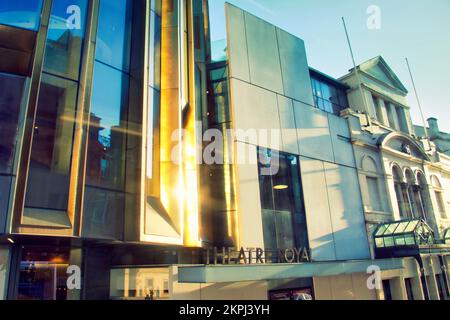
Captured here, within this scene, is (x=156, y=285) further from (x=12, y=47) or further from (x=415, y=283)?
(x=415, y=283)

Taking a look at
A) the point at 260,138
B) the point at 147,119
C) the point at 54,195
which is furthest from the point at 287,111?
the point at 54,195

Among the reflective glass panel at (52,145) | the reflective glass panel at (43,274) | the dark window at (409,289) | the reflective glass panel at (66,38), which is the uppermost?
the reflective glass panel at (66,38)

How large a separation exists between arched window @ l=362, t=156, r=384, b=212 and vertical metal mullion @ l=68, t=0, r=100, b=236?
1875cm

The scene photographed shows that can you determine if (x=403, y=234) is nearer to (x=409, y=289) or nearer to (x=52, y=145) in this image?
(x=409, y=289)

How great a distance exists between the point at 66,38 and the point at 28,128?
10.9 ft

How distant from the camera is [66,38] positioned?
1005 cm

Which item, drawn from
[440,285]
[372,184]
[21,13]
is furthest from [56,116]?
[440,285]

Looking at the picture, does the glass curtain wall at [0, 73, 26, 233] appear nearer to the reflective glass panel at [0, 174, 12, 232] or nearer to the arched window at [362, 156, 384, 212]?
the reflective glass panel at [0, 174, 12, 232]

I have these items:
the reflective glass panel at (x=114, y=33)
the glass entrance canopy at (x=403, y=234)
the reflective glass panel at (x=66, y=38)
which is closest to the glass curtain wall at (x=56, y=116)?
the reflective glass panel at (x=66, y=38)

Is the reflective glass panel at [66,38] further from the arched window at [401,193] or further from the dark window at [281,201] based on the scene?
the arched window at [401,193]

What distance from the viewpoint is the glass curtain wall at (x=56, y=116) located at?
351 inches

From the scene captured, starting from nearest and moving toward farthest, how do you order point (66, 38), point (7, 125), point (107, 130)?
point (7, 125) < point (66, 38) < point (107, 130)

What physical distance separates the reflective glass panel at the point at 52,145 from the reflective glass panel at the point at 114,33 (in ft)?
6.28

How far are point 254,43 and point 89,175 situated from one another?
12353 mm
